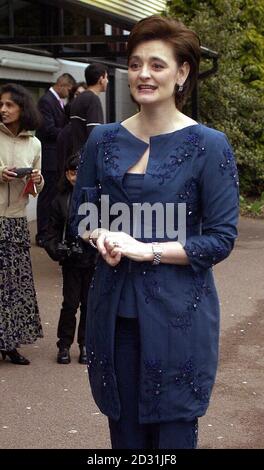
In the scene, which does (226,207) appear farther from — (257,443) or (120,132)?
(257,443)

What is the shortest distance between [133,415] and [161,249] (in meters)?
0.60

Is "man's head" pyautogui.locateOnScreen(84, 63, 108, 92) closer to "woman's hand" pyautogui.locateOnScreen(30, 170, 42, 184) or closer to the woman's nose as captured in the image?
"woman's hand" pyautogui.locateOnScreen(30, 170, 42, 184)

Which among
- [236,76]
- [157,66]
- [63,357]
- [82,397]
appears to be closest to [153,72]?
[157,66]

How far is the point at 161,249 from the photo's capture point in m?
3.09

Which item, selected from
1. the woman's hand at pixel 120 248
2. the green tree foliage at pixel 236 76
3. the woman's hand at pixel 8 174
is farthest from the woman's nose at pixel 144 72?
the green tree foliage at pixel 236 76

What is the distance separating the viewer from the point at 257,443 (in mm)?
5211

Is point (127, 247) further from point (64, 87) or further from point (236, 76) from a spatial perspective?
point (236, 76)

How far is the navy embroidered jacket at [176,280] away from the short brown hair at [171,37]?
0.24 metres

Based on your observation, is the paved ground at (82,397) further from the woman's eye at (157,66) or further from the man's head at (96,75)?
the woman's eye at (157,66)

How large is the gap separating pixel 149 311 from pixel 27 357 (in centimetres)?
397

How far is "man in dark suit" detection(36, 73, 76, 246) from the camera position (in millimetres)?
11477

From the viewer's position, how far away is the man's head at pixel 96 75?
29.0ft

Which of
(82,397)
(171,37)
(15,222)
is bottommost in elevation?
(82,397)
